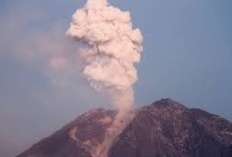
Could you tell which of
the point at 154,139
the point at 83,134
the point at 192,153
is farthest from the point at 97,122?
the point at 192,153

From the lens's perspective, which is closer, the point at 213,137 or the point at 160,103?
the point at 213,137

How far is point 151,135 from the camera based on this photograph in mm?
97375

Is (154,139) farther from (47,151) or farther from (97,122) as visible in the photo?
(47,151)

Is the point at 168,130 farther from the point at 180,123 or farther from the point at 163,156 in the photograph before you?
the point at 163,156

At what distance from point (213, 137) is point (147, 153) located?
12592 mm

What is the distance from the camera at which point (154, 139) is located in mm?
96000

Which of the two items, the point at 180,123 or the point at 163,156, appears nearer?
the point at 163,156

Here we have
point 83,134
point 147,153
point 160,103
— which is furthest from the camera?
point 160,103

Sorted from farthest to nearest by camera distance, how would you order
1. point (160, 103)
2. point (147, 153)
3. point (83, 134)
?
point (160, 103), point (83, 134), point (147, 153)

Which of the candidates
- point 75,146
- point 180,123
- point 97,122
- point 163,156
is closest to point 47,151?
point 75,146

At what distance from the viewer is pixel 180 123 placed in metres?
103

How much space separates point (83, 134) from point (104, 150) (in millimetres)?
6625

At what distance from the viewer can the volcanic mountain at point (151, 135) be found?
9231 centimetres

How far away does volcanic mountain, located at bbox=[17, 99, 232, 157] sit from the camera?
92.3 m
